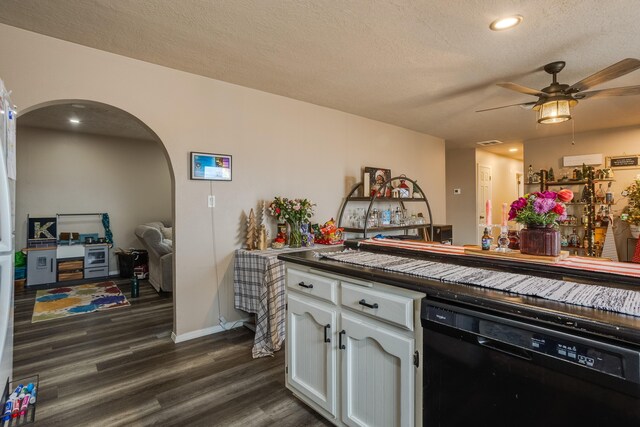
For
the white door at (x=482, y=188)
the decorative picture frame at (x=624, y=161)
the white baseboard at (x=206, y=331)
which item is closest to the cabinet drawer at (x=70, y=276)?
the white baseboard at (x=206, y=331)

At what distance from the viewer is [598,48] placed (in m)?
2.49

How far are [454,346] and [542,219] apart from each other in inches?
30.4

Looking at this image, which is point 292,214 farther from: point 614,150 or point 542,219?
point 614,150

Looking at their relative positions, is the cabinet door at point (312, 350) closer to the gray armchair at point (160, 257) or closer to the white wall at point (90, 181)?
the gray armchair at point (160, 257)

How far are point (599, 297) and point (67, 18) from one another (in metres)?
3.13

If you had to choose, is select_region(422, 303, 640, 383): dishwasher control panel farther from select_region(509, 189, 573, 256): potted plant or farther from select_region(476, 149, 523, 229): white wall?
select_region(476, 149, 523, 229): white wall

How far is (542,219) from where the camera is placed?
1.52 meters

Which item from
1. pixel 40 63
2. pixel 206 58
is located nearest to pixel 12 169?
pixel 40 63

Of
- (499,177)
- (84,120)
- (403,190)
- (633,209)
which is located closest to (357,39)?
(403,190)

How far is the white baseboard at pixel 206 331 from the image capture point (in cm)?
295

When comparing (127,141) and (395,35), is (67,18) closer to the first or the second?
(395,35)

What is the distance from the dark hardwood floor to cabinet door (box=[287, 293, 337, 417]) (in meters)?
0.22

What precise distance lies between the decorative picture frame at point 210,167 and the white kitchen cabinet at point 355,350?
156cm

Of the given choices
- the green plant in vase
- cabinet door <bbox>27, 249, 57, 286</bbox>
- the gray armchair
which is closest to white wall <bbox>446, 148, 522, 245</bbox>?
the green plant in vase
